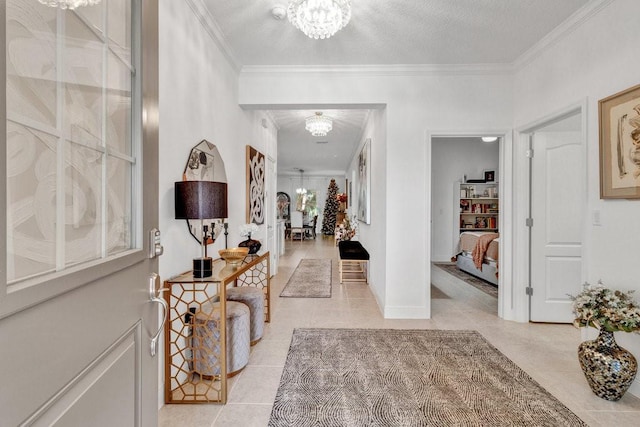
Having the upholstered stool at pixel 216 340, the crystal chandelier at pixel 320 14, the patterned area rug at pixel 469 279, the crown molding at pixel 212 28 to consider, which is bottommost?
the patterned area rug at pixel 469 279

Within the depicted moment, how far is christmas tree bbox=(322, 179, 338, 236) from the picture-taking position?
1284 centimetres

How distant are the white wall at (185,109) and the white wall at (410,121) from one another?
893 millimetres

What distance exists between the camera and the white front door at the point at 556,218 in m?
3.31

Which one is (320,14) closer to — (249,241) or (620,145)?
(249,241)

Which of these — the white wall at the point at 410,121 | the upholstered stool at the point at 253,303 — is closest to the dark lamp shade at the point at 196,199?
the upholstered stool at the point at 253,303

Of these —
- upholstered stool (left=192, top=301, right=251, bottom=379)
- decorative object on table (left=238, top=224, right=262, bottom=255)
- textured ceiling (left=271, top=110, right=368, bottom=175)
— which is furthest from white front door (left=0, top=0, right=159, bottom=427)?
textured ceiling (left=271, top=110, right=368, bottom=175)

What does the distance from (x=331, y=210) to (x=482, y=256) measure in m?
8.17

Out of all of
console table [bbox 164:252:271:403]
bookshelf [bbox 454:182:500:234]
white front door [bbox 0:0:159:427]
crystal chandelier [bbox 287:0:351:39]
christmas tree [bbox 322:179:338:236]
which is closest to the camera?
white front door [bbox 0:0:159:427]

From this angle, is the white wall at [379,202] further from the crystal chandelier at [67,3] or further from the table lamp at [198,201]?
the crystal chandelier at [67,3]

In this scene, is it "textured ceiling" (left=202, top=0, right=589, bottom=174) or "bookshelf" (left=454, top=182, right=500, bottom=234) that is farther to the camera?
"bookshelf" (left=454, top=182, right=500, bottom=234)

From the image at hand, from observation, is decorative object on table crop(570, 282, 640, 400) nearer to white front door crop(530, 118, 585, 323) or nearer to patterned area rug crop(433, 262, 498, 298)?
white front door crop(530, 118, 585, 323)

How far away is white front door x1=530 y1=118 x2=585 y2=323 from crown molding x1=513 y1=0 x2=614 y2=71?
0.76 meters

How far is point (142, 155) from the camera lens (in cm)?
99

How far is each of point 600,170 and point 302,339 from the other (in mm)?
2747
